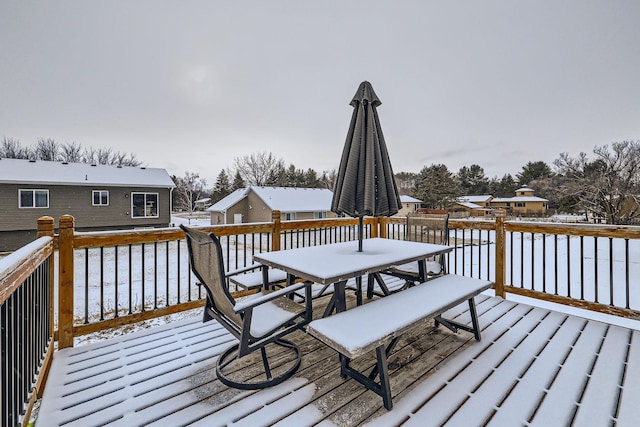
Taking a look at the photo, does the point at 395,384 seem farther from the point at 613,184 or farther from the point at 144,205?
the point at 613,184

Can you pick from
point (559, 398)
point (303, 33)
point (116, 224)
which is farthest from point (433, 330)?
point (116, 224)

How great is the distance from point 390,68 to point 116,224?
51.1 ft

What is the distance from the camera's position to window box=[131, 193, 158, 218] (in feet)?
50.8

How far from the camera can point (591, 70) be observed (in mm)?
7547

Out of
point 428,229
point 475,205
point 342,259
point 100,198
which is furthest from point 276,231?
point 475,205

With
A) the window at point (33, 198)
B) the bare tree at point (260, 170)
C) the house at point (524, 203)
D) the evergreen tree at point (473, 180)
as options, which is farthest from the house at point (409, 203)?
the window at point (33, 198)

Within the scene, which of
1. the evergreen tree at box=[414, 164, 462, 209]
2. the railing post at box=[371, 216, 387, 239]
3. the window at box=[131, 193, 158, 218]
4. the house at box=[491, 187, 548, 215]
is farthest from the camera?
the house at box=[491, 187, 548, 215]

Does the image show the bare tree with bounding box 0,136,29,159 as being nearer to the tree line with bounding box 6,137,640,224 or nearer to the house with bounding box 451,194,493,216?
the tree line with bounding box 6,137,640,224

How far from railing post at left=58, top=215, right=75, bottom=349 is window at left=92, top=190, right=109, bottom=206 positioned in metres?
15.2

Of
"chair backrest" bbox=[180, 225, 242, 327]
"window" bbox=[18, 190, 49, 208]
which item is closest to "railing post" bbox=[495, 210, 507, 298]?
"chair backrest" bbox=[180, 225, 242, 327]

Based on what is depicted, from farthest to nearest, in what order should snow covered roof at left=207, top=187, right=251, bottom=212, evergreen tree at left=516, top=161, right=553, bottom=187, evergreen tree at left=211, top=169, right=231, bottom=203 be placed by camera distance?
evergreen tree at left=211, top=169, right=231, bottom=203 < evergreen tree at left=516, top=161, right=553, bottom=187 < snow covered roof at left=207, top=187, right=251, bottom=212

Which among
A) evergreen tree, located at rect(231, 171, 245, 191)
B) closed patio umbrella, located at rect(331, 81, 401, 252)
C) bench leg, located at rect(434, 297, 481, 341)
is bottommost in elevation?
bench leg, located at rect(434, 297, 481, 341)

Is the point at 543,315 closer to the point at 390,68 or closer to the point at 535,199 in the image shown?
the point at 390,68

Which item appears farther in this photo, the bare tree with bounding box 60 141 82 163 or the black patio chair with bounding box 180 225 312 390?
the bare tree with bounding box 60 141 82 163
